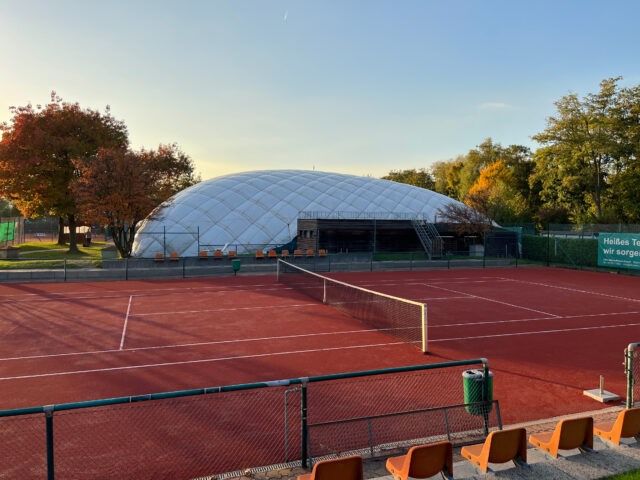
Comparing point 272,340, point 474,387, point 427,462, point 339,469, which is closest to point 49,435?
point 339,469

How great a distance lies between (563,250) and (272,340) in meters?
31.9

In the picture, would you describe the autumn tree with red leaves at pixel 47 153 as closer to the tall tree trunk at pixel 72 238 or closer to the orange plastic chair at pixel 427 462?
the tall tree trunk at pixel 72 238

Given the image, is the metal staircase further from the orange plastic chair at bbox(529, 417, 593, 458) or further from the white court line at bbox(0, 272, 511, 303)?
the orange plastic chair at bbox(529, 417, 593, 458)

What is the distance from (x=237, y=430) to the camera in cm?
750

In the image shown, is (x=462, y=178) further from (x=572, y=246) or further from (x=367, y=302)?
(x=367, y=302)

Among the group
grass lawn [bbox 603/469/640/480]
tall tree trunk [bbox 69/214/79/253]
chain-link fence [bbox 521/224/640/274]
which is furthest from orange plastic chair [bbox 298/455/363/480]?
tall tree trunk [bbox 69/214/79/253]

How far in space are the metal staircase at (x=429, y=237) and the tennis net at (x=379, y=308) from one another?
683 inches

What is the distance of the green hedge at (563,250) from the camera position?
35219mm

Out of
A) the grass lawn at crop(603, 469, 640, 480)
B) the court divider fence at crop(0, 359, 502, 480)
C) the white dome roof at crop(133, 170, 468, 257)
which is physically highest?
the white dome roof at crop(133, 170, 468, 257)

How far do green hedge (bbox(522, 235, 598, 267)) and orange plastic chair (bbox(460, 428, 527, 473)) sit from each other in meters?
34.6

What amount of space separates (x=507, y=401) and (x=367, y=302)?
10519 millimetres

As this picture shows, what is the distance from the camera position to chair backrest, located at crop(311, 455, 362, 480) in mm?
4609

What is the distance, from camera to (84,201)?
31.4 m

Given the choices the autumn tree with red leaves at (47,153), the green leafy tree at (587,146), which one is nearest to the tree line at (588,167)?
the green leafy tree at (587,146)
